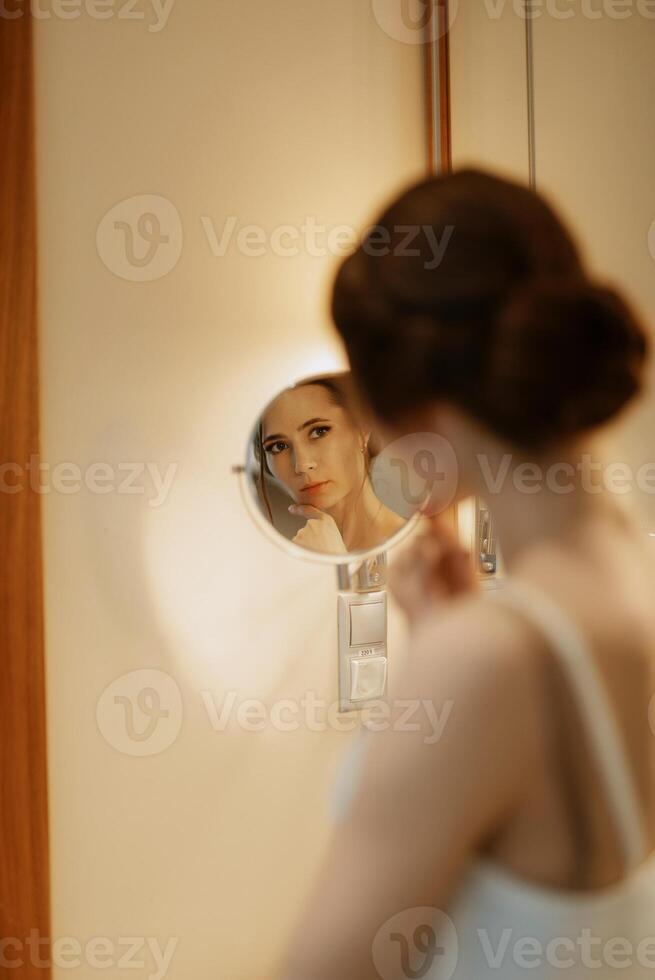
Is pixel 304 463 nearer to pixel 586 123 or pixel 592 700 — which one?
pixel 586 123

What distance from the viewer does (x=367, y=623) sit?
3.85ft

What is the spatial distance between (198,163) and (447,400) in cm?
65

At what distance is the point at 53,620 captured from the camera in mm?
1024

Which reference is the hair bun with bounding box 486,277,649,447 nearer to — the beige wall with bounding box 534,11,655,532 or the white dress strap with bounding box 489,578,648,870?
the white dress strap with bounding box 489,578,648,870

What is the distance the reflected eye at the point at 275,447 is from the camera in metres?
1.07

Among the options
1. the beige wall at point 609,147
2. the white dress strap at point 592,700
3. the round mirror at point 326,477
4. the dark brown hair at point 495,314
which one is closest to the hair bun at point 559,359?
the dark brown hair at point 495,314

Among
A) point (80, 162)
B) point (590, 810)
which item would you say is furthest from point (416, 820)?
point (80, 162)

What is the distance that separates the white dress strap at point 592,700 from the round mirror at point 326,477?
0.56 meters

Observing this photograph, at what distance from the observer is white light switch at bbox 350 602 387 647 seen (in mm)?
1168

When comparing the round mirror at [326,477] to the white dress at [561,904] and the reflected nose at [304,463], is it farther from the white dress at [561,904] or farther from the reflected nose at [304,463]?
the white dress at [561,904]

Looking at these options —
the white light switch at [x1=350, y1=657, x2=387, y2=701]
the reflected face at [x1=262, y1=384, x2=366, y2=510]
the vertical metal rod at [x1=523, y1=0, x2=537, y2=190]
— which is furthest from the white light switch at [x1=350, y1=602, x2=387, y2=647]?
the vertical metal rod at [x1=523, y1=0, x2=537, y2=190]

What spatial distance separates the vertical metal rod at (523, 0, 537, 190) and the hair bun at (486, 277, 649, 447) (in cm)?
55

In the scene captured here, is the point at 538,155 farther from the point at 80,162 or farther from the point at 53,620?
the point at 53,620

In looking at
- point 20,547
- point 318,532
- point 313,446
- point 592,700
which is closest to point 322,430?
point 313,446
